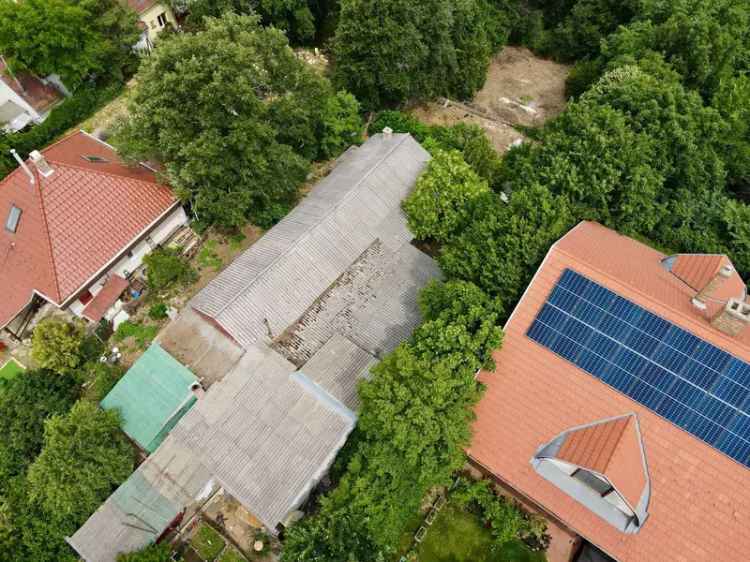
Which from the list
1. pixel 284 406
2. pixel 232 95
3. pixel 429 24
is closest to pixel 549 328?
pixel 284 406

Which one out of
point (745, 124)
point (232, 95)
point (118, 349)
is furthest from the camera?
point (745, 124)

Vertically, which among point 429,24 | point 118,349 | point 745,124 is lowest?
point 745,124

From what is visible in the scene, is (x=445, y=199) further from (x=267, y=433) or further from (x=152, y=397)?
(x=152, y=397)

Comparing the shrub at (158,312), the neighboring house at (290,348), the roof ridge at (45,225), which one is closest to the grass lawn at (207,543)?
the neighboring house at (290,348)

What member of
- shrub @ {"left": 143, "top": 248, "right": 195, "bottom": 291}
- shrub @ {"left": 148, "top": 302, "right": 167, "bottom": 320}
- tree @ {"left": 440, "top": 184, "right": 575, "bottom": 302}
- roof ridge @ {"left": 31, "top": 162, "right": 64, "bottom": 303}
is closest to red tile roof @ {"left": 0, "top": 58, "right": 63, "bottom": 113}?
roof ridge @ {"left": 31, "top": 162, "right": 64, "bottom": 303}

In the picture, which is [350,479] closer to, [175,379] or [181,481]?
[181,481]

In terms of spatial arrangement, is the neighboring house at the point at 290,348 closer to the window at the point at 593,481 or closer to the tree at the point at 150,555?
the tree at the point at 150,555

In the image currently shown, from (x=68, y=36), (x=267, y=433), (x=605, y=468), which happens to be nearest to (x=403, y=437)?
(x=267, y=433)
